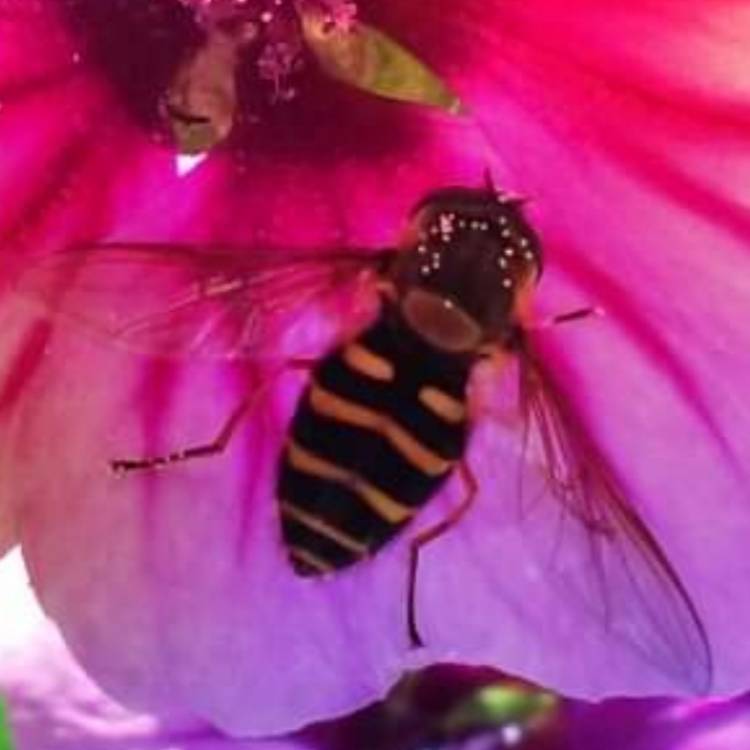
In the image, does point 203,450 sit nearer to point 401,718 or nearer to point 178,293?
point 178,293

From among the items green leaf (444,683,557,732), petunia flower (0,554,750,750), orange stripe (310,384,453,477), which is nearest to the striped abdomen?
orange stripe (310,384,453,477)

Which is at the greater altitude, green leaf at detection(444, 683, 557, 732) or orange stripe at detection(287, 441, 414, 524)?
orange stripe at detection(287, 441, 414, 524)

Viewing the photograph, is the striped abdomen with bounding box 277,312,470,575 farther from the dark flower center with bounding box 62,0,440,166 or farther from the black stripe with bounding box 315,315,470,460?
the dark flower center with bounding box 62,0,440,166

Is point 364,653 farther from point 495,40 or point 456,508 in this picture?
point 495,40

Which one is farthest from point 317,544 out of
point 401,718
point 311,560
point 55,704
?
point 401,718

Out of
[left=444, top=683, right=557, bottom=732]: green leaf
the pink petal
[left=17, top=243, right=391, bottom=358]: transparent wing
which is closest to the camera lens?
[left=17, top=243, right=391, bottom=358]: transparent wing

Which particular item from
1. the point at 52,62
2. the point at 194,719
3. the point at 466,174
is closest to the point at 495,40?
the point at 466,174
